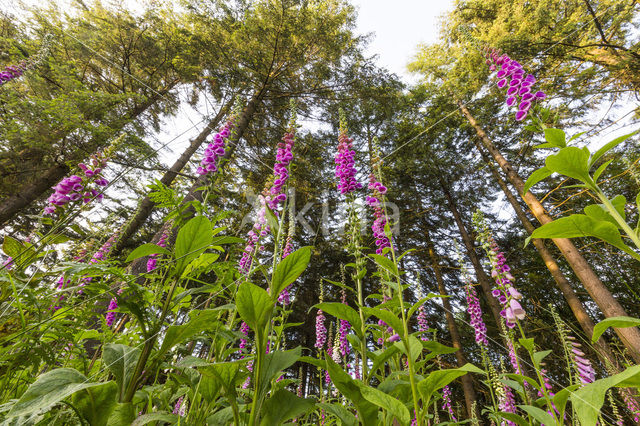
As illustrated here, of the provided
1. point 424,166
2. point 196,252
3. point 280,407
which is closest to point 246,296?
point 196,252

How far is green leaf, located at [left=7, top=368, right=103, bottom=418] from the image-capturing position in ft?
1.79

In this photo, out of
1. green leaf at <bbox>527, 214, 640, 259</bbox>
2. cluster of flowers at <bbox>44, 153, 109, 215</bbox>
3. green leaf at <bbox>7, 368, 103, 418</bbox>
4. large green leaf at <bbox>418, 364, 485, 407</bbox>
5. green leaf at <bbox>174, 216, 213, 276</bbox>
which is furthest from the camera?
cluster of flowers at <bbox>44, 153, 109, 215</bbox>

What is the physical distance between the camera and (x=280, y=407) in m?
0.88

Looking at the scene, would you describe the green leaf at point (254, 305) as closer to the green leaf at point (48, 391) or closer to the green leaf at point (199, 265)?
the green leaf at point (48, 391)

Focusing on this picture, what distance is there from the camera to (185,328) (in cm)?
86

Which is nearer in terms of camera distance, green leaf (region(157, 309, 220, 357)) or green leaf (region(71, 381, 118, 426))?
green leaf (region(71, 381, 118, 426))

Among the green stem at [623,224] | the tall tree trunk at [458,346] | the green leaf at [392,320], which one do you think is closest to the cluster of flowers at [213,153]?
the green leaf at [392,320]

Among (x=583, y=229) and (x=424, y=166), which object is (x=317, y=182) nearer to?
(x=424, y=166)

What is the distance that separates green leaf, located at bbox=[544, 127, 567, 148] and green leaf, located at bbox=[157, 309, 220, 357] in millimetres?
1426

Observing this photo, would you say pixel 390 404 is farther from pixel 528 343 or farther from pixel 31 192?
pixel 31 192

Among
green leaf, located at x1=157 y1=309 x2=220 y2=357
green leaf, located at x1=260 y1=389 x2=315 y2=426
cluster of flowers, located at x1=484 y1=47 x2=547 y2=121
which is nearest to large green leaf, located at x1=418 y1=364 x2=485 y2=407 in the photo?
green leaf, located at x1=260 y1=389 x2=315 y2=426

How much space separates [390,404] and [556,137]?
118cm

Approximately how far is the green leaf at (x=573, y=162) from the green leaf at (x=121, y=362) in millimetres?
1573

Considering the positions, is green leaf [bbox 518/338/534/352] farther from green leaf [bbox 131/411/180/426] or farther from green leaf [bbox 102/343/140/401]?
green leaf [bbox 102/343/140/401]
